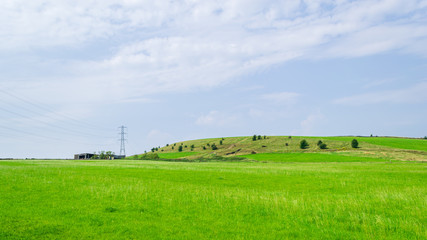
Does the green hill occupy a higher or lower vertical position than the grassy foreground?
higher

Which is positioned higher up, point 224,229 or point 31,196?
point 31,196

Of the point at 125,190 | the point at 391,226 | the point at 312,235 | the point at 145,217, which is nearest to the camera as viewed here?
the point at 312,235

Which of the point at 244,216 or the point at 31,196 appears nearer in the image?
the point at 244,216

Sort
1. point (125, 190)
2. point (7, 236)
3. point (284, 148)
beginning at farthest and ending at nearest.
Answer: point (284, 148) → point (125, 190) → point (7, 236)

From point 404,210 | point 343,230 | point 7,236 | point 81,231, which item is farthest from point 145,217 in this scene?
point 404,210

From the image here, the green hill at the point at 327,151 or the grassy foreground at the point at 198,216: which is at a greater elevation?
the green hill at the point at 327,151

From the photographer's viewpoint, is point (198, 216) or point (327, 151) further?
point (327, 151)

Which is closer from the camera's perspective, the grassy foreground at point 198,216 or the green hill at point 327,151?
the grassy foreground at point 198,216

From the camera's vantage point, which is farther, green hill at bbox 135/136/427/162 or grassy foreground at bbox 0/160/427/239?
green hill at bbox 135/136/427/162

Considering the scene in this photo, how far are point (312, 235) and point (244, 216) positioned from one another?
408cm

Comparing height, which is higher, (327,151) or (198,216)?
(327,151)

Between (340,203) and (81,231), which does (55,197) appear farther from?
(340,203)

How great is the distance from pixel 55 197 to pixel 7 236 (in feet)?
27.6

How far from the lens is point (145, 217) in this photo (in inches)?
594
